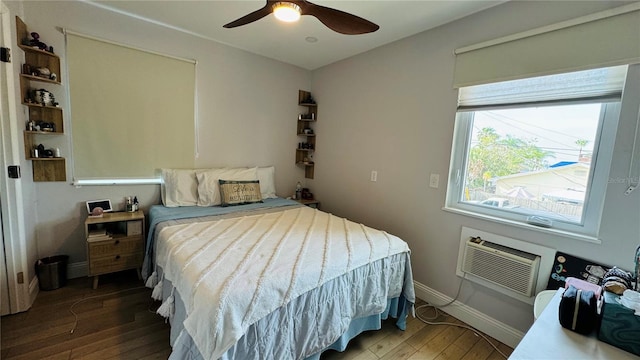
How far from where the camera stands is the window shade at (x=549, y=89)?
1543mm

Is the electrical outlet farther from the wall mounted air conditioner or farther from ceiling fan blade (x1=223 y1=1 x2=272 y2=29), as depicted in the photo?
ceiling fan blade (x1=223 y1=1 x2=272 y2=29)

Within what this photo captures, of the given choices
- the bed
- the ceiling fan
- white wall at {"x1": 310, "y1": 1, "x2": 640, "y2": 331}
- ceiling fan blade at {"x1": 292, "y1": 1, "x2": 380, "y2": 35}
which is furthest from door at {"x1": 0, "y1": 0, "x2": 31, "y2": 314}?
white wall at {"x1": 310, "y1": 1, "x2": 640, "y2": 331}

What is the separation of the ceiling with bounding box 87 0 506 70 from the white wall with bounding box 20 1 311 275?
0.14 metres

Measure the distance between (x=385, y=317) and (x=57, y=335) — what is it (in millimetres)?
2228

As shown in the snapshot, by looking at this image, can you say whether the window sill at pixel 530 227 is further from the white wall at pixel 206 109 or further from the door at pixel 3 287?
the door at pixel 3 287

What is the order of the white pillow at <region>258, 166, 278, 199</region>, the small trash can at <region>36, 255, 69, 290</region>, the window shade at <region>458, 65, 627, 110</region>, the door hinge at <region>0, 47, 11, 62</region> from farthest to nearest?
the white pillow at <region>258, 166, 278, 199</region> < the small trash can at <region>36, 255, 69, 290</region> < the door hinge at <region>0, 47, 11, 62</region> < the window shade at <region>458, 65, 627, 110</region>

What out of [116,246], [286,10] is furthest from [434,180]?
[116,246]

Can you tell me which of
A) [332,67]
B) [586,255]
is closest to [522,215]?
[586,255]

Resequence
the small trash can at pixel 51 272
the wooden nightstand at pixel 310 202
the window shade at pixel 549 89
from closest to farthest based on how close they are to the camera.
A: the window shade at pixel 549 89 → the small trash can at pixel 51 272 → the wooden nightstand at pixel 310 202

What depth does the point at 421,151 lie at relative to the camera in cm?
244

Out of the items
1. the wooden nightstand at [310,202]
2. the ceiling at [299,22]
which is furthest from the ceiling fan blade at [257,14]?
the wooden nightstand at [310,202]

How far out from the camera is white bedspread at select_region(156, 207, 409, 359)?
115cm

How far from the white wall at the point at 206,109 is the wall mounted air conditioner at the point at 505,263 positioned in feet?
7.87

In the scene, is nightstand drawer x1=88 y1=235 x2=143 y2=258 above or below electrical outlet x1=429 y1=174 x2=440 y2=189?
below
